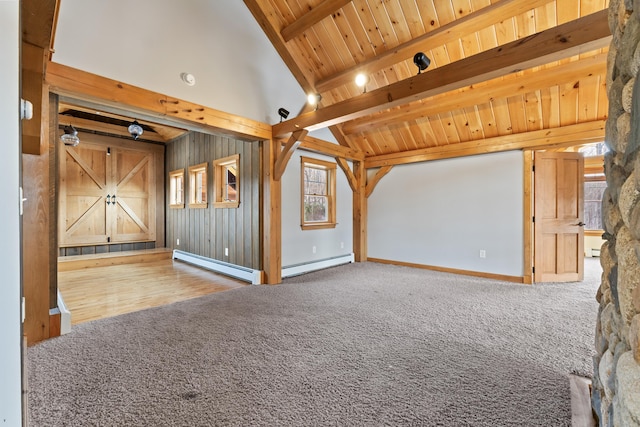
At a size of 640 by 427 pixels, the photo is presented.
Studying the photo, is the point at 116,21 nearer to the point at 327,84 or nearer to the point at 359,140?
the point at 327,84

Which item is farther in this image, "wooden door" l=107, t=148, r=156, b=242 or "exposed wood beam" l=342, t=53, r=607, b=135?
"wooden door" l=107, t=148, r=156, b=242

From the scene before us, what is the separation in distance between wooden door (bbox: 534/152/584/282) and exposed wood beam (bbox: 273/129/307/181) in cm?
353

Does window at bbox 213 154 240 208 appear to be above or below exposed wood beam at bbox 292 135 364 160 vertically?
below

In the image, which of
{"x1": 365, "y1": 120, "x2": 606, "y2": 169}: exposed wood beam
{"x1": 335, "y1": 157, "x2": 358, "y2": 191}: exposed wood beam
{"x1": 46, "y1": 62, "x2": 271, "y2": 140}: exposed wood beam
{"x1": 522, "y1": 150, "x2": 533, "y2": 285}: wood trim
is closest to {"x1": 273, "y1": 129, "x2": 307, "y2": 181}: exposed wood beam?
{"x1": 46, "y1": 62, "x2": 271, "y2": 140}: exposed wood beam

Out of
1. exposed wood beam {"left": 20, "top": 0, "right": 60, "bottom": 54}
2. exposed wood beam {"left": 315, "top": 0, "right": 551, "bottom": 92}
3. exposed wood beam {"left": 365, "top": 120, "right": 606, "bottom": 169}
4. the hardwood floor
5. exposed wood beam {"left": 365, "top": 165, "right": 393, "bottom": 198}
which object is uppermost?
exposed wood beam {"left": 315, "top": 0, "right": 551, "bottom": 92}

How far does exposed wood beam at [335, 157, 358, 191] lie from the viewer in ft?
17.5

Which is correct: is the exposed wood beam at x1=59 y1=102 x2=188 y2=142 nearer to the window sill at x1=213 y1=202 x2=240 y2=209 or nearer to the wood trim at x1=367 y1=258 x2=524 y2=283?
the window sill at x1=213 y1=202 x2=240 y2=209

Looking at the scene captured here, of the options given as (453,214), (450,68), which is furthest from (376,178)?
(450,68)

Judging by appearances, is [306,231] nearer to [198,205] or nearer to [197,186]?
[198,205]

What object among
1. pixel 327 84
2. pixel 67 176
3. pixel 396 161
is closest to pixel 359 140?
pixel 396 161

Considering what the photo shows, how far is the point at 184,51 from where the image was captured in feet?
10.2

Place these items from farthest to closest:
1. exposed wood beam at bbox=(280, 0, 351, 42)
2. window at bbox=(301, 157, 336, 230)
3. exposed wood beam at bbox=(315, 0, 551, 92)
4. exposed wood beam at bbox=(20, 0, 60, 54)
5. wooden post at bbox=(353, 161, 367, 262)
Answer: wooden post at bbox=(353, 161, 367, 262)
window at bbox=(301, 157, 336, 230)
exposed wood beam at bbox=(280, 0, 351, 42)
exposed wood beam at bbox=(315, 0, 551, 92)
exposed wood beam at bbox=(20, 0, 60, 54)

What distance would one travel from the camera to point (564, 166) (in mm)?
4180

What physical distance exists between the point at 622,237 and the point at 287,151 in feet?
11.0
